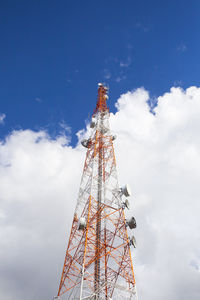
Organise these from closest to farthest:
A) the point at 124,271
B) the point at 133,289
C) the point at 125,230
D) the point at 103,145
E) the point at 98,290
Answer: the point at 98,290 → the point at 133,289 → the point at 124,271 → the point at 125,230 → the point at 103,145

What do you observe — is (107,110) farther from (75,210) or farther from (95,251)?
(95,251)

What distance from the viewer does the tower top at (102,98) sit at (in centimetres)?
3238

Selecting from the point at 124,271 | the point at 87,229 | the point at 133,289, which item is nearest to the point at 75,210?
the point at 87,229

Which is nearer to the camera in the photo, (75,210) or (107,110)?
(75,210)

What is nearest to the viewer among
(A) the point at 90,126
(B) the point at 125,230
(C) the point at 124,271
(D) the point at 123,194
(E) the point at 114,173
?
(C) the point at 124,271

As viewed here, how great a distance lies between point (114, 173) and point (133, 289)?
12.0 meters

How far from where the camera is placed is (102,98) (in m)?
33.9

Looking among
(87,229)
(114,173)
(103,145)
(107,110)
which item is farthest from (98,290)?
(107,110)

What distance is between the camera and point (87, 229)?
60.9 ft

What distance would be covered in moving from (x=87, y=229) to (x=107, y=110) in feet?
62.3

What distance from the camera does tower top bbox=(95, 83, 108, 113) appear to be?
106 ft

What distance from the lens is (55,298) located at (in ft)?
54.9

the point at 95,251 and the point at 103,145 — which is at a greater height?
the point at 103,145

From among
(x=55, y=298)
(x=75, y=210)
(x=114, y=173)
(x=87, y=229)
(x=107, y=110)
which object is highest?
(x=107, y=110)
